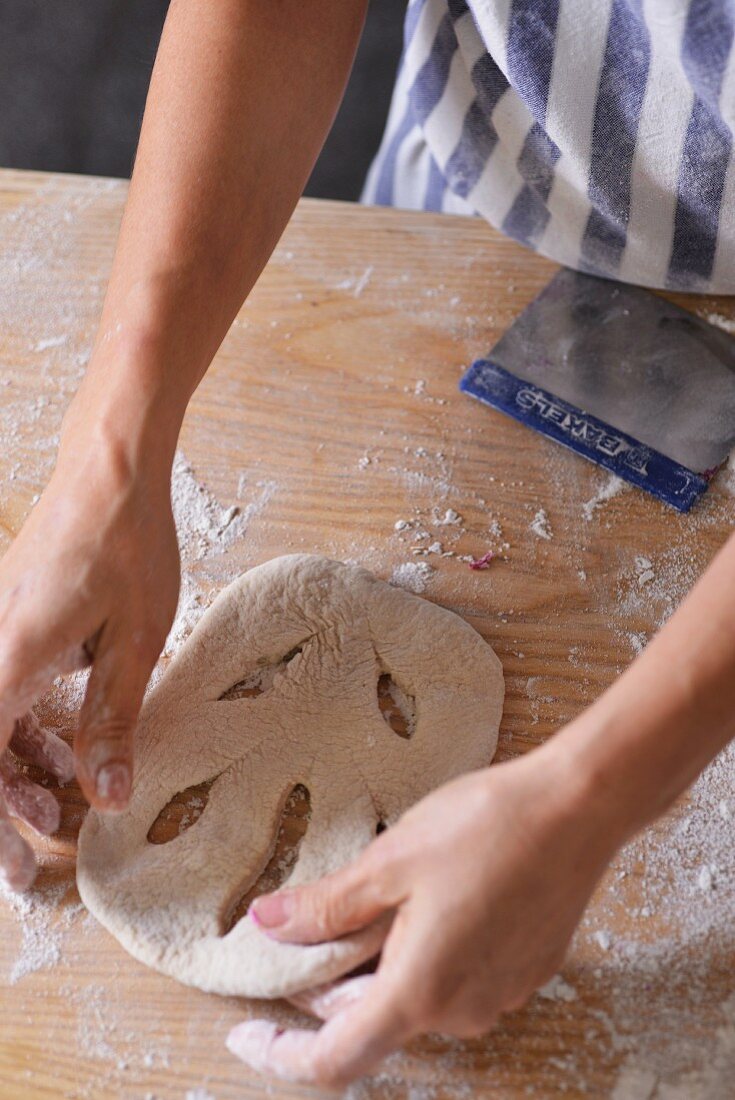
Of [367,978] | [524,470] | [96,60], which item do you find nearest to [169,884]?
[367,978]

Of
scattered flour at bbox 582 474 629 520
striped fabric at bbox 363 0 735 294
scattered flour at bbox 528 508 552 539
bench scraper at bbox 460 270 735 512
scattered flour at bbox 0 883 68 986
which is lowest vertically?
scattered flour at bbox 0 883 68 986

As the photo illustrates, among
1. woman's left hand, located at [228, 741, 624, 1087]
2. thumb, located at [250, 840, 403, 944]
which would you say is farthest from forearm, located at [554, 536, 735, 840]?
thumb, located at [250, 840, 403, 944]

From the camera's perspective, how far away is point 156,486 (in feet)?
2.65

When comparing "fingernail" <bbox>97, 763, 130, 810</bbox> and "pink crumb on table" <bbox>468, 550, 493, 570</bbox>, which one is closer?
"fingernail" <bbox>97, 763, 130, 810</bbox>

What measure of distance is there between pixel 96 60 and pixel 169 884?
203 cm

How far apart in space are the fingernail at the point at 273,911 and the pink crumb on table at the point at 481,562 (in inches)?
14.7

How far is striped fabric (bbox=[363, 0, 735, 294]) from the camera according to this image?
0.88 metres

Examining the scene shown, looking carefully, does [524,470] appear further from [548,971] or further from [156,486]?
[548,971]

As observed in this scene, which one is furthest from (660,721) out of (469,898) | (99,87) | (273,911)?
(99,87)

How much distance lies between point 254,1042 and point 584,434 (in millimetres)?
619

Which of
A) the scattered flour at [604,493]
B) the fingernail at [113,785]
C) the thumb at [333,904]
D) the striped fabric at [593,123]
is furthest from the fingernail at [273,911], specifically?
the striped fabric at [593,123]

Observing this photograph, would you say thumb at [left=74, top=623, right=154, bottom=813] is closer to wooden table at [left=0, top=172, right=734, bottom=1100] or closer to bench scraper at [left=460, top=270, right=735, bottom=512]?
wooden table at [left=0, top=172, right=734, bottom=1100]

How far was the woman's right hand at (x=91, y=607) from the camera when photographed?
29.6 inches

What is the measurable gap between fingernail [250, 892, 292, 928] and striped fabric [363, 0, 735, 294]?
0.70m
